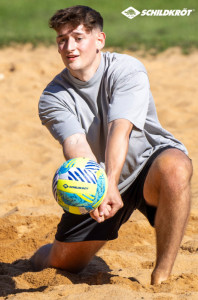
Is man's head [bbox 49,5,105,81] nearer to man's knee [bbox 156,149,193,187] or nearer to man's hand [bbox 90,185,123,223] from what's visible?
man's knee [bbox 156,149,193,187]

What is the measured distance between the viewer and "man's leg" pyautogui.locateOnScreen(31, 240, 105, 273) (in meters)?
3.83

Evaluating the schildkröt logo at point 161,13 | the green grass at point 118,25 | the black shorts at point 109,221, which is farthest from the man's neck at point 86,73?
the schildkröt logo at point 161,13

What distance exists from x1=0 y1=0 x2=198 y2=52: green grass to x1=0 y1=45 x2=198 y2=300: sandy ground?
1.89 metres

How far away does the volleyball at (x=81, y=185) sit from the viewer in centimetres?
305

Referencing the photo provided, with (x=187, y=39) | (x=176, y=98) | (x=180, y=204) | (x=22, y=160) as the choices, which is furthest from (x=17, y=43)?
(x=180, y=204)

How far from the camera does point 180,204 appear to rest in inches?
133

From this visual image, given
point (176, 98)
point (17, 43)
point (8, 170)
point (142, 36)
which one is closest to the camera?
point (8, 170)

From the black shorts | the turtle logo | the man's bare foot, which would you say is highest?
the turtle logo

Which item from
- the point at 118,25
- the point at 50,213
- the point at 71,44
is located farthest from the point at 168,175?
the point at 118,25

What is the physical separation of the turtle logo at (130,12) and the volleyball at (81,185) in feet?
40.8

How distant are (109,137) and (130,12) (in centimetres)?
1319

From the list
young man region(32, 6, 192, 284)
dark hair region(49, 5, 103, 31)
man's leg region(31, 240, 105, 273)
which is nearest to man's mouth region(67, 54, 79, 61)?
young man region(32, 6, 192, 284)

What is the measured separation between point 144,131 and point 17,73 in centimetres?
556

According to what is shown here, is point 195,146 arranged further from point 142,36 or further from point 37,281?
point 142,36
